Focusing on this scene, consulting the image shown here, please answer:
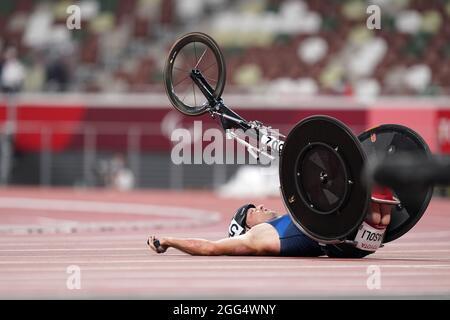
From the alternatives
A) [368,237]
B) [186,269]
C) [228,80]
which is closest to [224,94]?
[228,80]

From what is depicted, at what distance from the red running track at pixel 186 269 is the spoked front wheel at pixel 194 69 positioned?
54.7 inches

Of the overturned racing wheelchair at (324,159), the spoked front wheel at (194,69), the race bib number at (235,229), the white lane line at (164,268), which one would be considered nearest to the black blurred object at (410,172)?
the overturned racing wheelchair at (324,159)

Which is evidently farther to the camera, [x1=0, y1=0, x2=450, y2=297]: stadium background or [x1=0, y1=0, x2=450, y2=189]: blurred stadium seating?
[x1=0, y1=0, x2=450, y2=189]: blurred stadium seating

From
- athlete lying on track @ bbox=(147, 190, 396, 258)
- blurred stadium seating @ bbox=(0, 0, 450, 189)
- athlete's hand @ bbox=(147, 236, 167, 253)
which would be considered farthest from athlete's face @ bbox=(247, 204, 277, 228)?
blurred stadium seating @ bbox=(0, 0, 450, 189)

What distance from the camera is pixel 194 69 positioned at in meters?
11.2

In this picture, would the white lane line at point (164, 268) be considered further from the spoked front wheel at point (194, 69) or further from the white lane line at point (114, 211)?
the white lane line at point (114, 211)

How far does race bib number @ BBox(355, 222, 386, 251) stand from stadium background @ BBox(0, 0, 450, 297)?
52.6 ft

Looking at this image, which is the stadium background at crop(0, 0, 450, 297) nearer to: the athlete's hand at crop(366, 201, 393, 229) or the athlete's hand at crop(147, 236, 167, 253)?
the athlete's hand at crop(147, 236, 167, 253)

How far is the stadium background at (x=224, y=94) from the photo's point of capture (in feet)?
91.8

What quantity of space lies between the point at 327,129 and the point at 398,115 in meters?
17.6

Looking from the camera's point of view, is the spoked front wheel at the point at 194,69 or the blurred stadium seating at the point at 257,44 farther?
the blurred stadium seating at the point at 257,44

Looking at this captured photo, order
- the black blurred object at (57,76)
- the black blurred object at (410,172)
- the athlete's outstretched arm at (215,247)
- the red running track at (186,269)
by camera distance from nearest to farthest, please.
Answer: the black blurred object at (410,172)
the red running track at (186,269)
the athlete's outstretched arm at (215,247)
the black blurred object at (57,76)

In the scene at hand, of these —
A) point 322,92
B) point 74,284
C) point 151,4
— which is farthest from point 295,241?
point 151,4

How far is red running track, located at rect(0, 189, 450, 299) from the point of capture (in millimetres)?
8258
